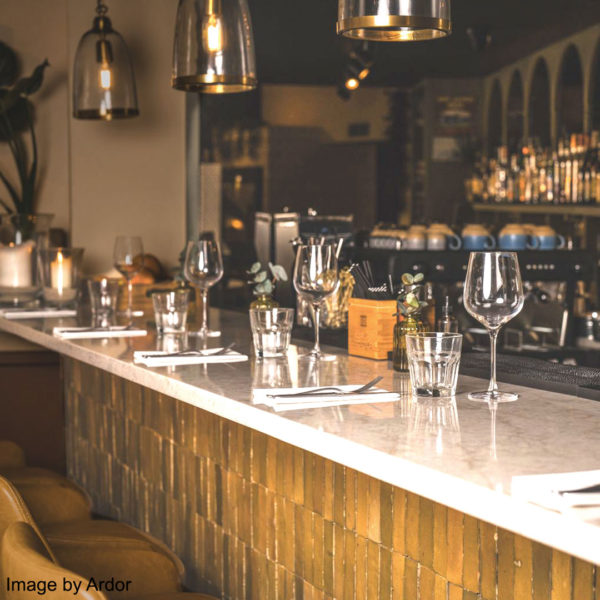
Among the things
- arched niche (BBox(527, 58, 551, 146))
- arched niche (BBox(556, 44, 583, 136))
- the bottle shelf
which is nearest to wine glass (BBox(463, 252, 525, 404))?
the bottle shelf

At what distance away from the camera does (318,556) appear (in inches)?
83.1

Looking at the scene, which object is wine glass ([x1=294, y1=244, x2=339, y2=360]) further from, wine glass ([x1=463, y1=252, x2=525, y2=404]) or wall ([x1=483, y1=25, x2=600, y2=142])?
wall ([x1=483, y1=25, x2=600, y2=142])

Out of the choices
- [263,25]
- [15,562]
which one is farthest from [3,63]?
[15,562]

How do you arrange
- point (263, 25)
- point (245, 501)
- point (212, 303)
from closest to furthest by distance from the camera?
point (245, 501) < point (212, 303) < point (263, 25)

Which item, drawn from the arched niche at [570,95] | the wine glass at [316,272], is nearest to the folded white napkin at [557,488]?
the wine glass at [316,272]

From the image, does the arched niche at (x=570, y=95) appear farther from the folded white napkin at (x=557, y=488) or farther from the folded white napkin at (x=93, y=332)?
the folded white napkin at (x=557, y=488)

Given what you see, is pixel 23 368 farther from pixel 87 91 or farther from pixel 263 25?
pixel 263 25

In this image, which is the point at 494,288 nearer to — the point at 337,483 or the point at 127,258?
the point at 337,483

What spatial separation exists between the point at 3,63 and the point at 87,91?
144 cm

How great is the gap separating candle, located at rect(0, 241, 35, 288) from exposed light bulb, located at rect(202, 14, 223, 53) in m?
1.65

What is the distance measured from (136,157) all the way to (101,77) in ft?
3.33

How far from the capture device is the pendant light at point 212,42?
2.91 meters

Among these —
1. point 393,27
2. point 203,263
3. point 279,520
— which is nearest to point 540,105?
point 203,263

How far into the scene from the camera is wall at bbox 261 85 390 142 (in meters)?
5.53
